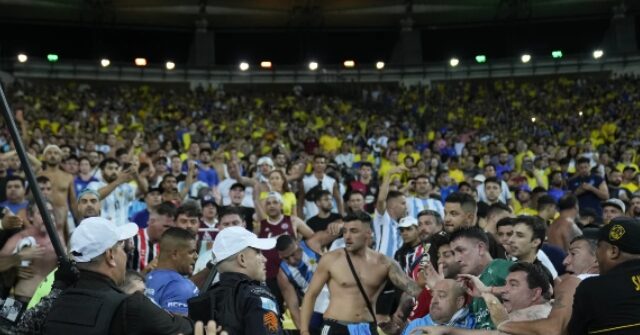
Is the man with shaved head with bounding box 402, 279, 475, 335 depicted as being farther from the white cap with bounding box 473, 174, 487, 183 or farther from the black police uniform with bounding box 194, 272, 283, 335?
the white cap with bounding box 473, 174, 487, 183

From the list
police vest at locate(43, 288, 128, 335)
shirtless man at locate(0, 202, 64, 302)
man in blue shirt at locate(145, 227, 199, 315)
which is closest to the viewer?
police vest at locate(43, 288, 128, 335)

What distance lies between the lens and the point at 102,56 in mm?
39312

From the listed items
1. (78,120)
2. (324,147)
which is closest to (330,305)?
(324,147)

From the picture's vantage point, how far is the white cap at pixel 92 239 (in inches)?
161

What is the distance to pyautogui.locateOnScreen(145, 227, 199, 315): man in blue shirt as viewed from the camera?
5.52m

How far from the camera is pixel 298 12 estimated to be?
39500 millimetres

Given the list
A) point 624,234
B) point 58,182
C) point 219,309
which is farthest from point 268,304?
point 58,182

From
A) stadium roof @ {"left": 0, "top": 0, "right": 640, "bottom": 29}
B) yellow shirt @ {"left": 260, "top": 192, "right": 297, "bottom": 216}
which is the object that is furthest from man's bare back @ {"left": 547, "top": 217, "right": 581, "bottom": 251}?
stadium roof @ {"left": 0, "top": 0, "right": 640, "bottom": 29}

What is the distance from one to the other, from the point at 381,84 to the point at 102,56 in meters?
13.3

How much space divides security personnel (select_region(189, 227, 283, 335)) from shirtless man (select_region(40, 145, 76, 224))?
19.1 feet

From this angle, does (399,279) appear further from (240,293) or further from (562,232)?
(240,293)

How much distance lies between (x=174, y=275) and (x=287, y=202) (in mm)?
6320

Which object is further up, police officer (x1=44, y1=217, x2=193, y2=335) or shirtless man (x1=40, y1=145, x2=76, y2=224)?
shirtless man (x1=40, y1=145, x2=76, y2=224)

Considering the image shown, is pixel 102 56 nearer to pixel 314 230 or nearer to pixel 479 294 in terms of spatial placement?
pixel 314 230
